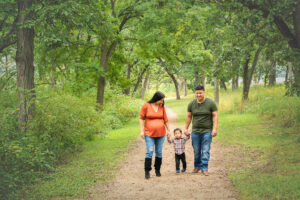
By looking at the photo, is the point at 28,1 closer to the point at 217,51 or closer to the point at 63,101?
the point at 63,101

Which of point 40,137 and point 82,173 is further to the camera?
point 40,137

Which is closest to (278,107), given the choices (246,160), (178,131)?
(246,160)

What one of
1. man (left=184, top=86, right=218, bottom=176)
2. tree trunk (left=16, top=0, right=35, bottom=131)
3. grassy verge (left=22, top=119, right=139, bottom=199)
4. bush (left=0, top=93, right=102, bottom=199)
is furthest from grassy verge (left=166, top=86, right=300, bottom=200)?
tree trunk (left=16, top=0, right=35, bottom=131)

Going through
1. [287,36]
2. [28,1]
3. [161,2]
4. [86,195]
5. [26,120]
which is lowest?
[86,195]

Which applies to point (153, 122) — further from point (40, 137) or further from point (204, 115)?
point (40, 137)

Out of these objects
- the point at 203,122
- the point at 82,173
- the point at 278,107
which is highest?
the point at 278,107

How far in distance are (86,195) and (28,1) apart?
22.3 feet

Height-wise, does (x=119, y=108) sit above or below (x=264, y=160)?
above

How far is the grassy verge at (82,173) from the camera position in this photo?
5996 millimetres

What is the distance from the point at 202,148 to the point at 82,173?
116 inches

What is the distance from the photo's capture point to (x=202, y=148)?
676 cm

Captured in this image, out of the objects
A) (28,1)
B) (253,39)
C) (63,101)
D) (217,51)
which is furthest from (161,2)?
(63,101)

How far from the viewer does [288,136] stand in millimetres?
10445

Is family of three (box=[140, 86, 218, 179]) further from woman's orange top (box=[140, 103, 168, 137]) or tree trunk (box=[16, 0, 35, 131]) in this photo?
tree trunk (box=[16, 0, 35, 131])
